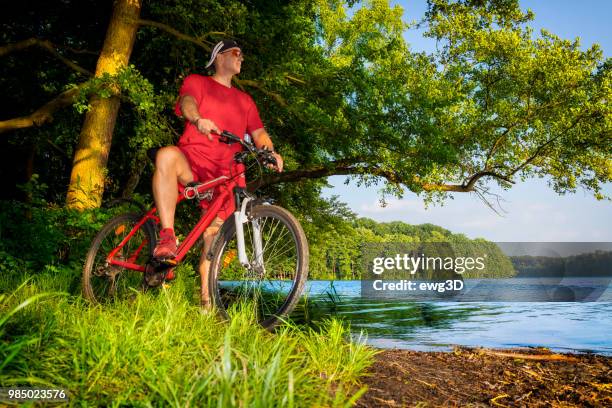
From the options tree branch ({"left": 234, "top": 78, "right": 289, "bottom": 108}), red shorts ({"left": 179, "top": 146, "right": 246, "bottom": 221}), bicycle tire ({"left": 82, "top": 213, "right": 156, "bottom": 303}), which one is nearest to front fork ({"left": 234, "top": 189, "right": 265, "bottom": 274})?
red shorts ({"left": 179, "top": 146, "right": 246, "bottom": 221})

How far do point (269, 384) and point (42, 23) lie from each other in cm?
1306

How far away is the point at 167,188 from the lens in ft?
14.5

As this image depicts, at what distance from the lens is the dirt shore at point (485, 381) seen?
10.4 ft

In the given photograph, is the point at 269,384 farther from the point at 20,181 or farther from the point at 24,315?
the point at 20,181

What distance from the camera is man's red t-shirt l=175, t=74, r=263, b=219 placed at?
177 inches

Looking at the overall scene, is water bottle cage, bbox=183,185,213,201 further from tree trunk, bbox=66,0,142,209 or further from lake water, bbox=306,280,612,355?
tree trunk, bbox=66,0,142,209

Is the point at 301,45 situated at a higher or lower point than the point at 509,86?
lower

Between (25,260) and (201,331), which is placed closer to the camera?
(201,331)

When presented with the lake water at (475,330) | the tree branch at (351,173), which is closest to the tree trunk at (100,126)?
the tree branch at (351,173)

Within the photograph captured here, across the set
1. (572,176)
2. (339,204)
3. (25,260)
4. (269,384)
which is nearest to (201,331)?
(269,384)

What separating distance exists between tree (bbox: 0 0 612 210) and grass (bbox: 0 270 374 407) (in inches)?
234

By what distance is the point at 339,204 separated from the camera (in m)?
20.9

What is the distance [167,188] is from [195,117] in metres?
0.65

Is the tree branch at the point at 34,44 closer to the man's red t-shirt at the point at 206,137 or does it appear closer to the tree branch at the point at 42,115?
the tree branch at the point at 42,115
